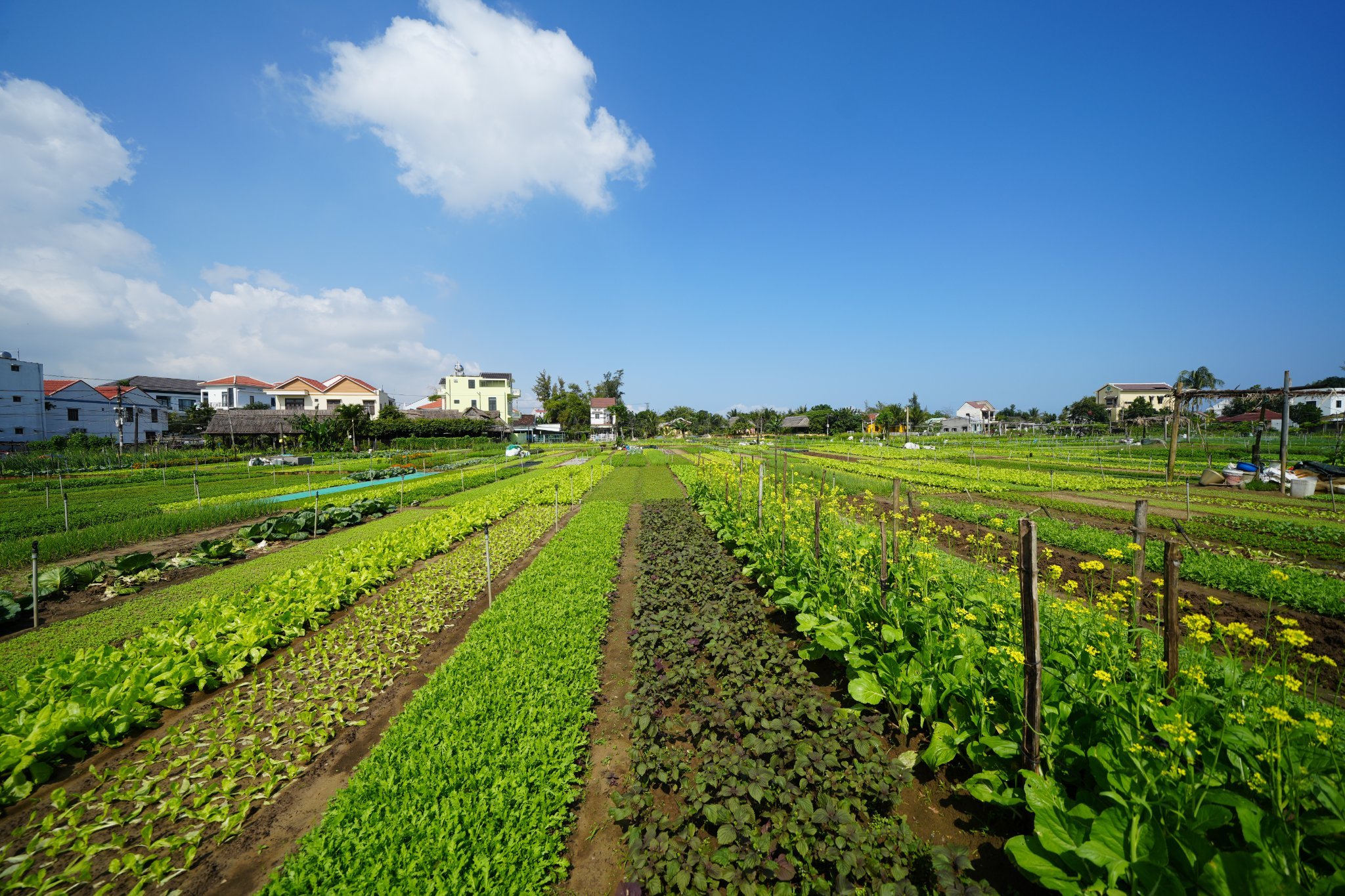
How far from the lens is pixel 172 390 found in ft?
222

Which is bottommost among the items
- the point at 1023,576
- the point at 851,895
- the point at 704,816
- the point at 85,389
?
the point at 704,816

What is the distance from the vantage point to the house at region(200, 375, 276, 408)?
6844 centimetres

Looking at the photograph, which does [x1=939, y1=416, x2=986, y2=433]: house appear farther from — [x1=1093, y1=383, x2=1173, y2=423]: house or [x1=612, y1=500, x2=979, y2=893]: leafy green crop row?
[x1=612, y1=500, x2=979, y2=893]: leafy green crop row

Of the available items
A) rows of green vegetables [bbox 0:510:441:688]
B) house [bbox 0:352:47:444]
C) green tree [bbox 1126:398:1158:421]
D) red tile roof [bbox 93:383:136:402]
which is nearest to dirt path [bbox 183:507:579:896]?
rows of green vegetables [bbox 0:510:441:688]

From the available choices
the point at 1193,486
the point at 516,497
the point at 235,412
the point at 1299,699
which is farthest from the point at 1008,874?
the point at 235,412

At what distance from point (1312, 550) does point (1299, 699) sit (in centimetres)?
1002

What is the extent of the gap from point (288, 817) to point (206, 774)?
1.04 meters

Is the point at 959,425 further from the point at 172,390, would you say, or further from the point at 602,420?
the point at 172,390

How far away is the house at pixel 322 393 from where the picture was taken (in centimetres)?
6619

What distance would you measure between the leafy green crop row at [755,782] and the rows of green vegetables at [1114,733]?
528 millimetres

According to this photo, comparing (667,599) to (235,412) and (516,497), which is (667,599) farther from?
(235,412)

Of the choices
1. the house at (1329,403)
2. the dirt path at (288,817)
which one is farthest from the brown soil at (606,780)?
the house at (1329,403)

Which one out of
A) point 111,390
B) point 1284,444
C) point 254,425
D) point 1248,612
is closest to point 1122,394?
point 1284,444

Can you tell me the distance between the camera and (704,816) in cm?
366
